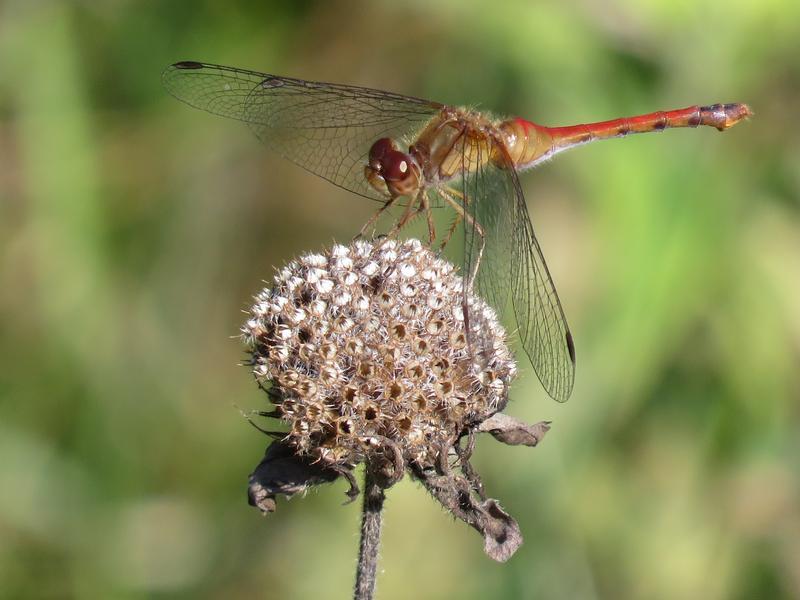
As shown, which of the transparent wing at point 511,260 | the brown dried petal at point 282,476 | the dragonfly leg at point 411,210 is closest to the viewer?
the brown dried petal at point 282,476

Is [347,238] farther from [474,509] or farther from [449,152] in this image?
[474,509]

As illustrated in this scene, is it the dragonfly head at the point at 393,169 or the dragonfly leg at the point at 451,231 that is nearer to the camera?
the dragonfly leg at the point at 451,231

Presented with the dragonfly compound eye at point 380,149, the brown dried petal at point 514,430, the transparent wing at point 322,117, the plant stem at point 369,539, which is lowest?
the plant stem at point 369,539

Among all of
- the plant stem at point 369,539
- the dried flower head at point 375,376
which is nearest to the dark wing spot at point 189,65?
the dried flower head at point 375,376

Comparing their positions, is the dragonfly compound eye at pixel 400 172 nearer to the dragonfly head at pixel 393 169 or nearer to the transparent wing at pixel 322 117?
the dragonfly head at pixel 393 169

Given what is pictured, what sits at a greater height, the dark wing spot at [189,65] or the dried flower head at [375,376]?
the dark wing spot at [189,65]

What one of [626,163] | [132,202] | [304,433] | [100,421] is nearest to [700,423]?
[626,163]

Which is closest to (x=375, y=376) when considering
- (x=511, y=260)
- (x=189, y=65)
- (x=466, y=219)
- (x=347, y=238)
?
(x=511, y=260)
